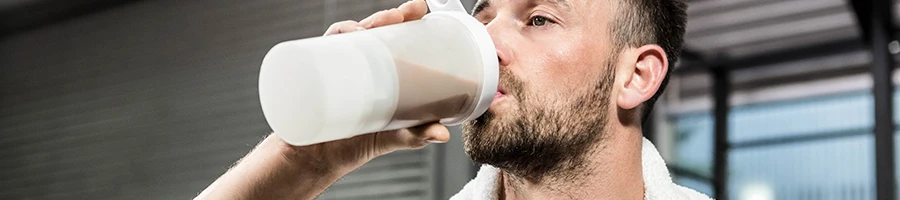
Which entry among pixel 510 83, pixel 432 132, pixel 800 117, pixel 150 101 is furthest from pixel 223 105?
pixel 800 117

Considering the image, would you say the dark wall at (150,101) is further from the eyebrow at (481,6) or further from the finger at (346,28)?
the finger at (346,28)

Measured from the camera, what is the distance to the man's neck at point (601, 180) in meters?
1.16

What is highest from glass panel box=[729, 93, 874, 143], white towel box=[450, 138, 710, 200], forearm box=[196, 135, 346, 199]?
forearm box=[196, 135, 346, 199]

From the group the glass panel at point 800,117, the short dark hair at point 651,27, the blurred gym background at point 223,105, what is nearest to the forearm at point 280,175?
the short dark hair at point 651,27

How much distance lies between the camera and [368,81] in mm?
766

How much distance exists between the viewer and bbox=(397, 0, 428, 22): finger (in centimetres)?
91

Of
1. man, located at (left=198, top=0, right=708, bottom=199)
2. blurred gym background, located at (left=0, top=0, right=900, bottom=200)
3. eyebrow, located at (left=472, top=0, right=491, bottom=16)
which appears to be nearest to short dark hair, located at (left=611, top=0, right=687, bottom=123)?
man, located at (left=198, top=0, right=708, bottom=199)

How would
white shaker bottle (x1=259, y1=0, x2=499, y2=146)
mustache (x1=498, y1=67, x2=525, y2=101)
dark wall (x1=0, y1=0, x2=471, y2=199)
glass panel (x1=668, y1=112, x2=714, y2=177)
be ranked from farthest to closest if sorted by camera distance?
1. glass panel (x1=668, y1=112, x2=714, y2=177)
2. dark wall (x1=0, y1=0, x2=471, y2=199)
3. mustache (x1=498, y1=67, x2=525, y2=101)
4. white shaker bottle (x1=259, y1=0, x2=499, y2=146)

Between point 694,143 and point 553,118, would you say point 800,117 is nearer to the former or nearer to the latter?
point 694,143

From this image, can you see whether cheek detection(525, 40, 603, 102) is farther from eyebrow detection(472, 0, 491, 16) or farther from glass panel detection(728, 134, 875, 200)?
glass panel detection(728, 134, 875, 200)

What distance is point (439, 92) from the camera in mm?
828

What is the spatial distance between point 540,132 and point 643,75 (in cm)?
17

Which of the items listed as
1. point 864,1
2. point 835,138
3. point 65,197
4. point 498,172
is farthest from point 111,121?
point 835,138

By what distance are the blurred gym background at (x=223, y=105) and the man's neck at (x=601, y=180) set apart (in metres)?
0.82
